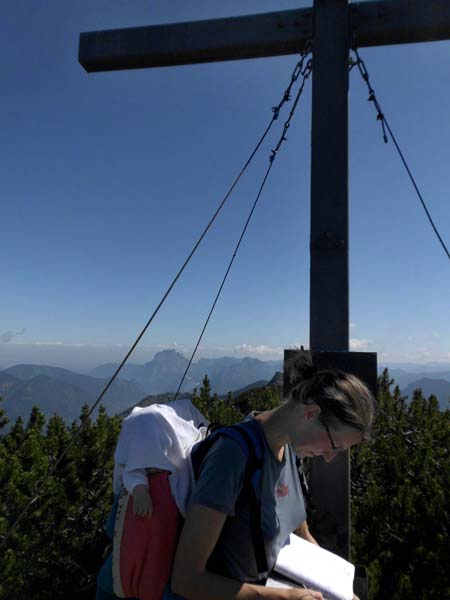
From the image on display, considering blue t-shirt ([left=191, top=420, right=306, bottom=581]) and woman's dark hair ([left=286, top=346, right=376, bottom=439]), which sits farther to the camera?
woman's dark hair ([left=286, top=346, right=376, bottom=439])

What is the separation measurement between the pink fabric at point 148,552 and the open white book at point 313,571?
1.43 feet

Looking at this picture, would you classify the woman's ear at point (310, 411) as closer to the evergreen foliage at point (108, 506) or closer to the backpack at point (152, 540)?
the backpack at point (152, 540)

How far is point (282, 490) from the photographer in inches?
62.1

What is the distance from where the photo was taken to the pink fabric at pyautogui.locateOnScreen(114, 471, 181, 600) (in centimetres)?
126

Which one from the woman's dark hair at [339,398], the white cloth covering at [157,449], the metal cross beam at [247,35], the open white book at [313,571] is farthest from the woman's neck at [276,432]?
the metal cross beam at [247,35]

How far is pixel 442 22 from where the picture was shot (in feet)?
7.08

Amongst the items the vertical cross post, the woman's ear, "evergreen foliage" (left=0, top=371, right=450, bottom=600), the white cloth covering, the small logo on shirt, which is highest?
the vertical cross post

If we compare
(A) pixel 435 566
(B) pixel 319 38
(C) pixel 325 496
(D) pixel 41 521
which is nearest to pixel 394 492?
(A) pixel 435 566

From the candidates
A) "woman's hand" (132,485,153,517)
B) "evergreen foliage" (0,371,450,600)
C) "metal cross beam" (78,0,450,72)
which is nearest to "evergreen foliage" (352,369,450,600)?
"evergreen foliage" (0,371,450,600)

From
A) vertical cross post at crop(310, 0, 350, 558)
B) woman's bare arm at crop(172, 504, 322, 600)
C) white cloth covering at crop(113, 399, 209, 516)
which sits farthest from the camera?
vertical cross post at crop(310, 0, 350, 558)

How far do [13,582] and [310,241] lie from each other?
364 centimetres

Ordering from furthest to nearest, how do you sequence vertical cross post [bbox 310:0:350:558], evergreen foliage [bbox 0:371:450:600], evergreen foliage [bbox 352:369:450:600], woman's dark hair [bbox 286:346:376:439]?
evergreen foliage [bbox 0:371:450:600] → evergreen foliage [bbox 352:369:450:600] → vertical cross post [bbox 310:0:350:558] → woman's dark hair [bbox 286:346:376:439]

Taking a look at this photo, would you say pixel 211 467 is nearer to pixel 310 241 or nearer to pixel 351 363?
pixel 351 363

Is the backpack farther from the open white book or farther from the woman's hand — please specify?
the open white book
